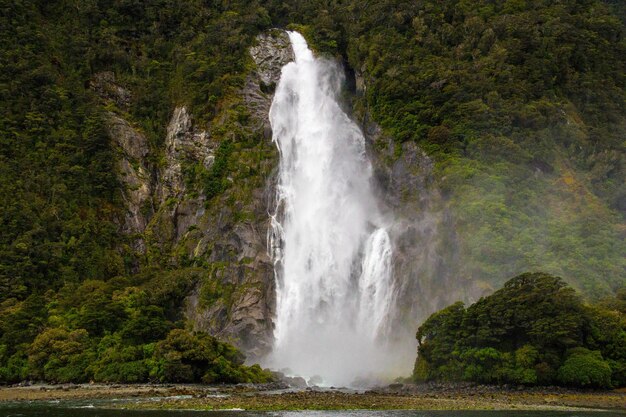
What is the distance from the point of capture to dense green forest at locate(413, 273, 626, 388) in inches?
1935

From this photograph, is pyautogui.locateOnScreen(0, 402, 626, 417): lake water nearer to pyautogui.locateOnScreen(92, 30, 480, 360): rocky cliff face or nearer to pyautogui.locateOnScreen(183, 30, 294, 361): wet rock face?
pyautogui.locateOnScreen(92, 30, 480, 360): rocky cliff face

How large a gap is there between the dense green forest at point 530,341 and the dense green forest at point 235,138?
19.1 inches

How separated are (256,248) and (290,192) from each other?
9.51 metres

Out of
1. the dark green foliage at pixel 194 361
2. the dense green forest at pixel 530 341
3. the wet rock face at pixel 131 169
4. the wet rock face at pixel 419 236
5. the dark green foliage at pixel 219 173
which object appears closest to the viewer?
the dense green forest at pixel 530 341

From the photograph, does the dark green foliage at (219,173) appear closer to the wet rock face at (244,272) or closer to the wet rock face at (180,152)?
the wet rock face at (180,152)

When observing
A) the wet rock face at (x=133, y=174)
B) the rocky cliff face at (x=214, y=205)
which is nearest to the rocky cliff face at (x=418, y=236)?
the rocky cliff face at (x=214, y=205)

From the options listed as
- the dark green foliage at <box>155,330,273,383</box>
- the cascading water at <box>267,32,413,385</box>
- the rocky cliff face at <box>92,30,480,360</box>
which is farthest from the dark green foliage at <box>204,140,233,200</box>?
the dark green foliage at <box>155,330,273,383</box>

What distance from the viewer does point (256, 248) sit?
249 feet

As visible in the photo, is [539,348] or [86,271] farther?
[86,271]

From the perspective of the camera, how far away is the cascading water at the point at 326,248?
67438mm

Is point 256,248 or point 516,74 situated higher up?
point 516,74

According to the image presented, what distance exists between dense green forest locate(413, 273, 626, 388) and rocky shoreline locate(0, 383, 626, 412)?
1.12 meters

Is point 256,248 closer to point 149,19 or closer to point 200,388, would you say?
point 200,388

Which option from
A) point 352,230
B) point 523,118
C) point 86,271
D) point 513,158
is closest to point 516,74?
point 523,118
